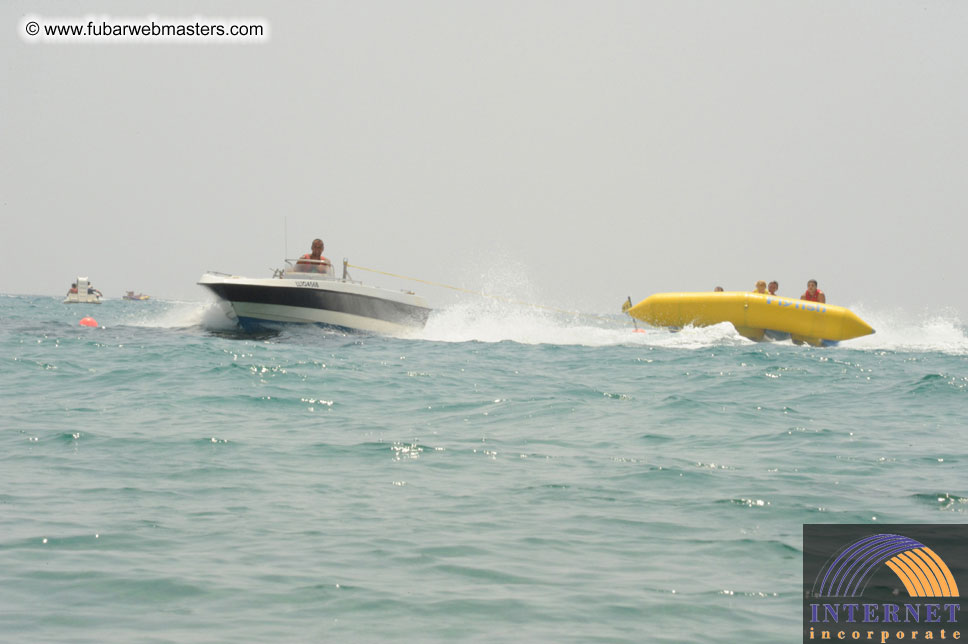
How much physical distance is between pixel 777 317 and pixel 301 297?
11451 mm

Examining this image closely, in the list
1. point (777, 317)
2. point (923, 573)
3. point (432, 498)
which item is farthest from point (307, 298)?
point (923, 573)

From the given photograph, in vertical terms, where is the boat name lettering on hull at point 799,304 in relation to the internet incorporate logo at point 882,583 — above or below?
above

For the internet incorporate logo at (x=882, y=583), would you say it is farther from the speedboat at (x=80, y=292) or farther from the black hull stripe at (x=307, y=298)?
the speedboat at (x=80, y=292)

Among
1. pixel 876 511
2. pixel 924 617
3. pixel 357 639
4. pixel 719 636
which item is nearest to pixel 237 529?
pixel 357 639

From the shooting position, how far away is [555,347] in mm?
20641

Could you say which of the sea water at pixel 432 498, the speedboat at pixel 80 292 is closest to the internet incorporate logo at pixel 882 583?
the sea water at pixel 432 498

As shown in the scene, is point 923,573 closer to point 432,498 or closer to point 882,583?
point 882,583

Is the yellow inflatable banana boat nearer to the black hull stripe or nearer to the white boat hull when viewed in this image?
the black hull stripe

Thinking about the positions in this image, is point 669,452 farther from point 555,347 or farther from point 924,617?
point 555,347

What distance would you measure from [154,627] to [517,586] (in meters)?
1.63

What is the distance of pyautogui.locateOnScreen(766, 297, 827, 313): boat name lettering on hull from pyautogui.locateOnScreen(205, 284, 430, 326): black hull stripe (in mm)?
9469

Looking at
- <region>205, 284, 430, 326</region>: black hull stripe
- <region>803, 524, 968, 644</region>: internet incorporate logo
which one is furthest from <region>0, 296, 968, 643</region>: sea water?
<region>205, 284, 430, 326</region>: black hull stripe

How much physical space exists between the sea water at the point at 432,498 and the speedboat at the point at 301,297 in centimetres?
614

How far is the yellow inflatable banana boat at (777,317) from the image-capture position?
69.8 feet
